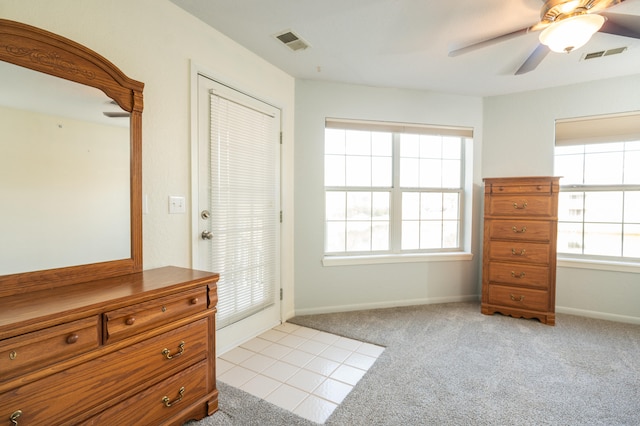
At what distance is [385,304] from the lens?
331 cm

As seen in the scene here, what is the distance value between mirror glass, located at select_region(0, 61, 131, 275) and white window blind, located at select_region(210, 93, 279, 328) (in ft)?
2.22

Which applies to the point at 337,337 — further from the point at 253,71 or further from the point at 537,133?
the point at 537,133

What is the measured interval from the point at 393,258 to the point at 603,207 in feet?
7.35

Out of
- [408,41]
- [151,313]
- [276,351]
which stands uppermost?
[408,41]

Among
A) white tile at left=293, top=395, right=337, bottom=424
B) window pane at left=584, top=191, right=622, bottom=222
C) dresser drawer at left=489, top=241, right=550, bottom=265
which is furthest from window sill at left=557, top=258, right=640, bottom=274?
white tile at left=293, top=395, right=337, bottom=424

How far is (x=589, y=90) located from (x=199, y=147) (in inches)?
151

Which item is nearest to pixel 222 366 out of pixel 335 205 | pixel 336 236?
pixel 336 236

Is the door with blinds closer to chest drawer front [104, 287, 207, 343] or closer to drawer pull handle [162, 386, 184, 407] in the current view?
chest drawer front [104, 287, 207, 343]

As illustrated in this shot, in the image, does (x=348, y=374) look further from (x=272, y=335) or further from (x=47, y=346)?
(x=47, y=346)

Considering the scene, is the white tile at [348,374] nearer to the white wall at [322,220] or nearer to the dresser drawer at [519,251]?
the white wall at [322,220]

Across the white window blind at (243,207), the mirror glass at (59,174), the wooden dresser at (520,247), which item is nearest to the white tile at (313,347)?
the white window blind at (243,207)

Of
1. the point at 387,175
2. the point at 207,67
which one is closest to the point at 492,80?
the point at 387,175

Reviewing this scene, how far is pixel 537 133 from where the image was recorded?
3254 mm

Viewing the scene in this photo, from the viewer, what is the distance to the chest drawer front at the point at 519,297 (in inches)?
113
